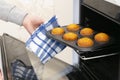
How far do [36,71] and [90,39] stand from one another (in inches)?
11.2

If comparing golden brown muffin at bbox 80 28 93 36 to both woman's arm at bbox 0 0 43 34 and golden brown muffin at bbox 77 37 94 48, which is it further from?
woman's arm at bbox 0 0 43 34

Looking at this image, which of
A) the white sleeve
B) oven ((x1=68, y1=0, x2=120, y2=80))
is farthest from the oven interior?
the white sleeve

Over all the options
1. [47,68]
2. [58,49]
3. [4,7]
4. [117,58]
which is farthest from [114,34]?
[4,7]

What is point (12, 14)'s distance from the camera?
0.92 meters

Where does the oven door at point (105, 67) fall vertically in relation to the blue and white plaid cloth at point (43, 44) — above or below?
below

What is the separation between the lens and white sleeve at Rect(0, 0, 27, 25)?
905 mm

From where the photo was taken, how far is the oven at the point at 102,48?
657mm

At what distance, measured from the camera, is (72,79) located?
2.80 feet

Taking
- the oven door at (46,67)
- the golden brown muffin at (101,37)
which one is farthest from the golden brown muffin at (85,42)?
the oven door at (46,67)

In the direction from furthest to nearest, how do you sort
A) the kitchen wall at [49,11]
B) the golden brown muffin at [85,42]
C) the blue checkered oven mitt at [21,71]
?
the kitchen wall at [49,11]
the blue checkered oven mitt at [21,71]
the golden brown muffin at [85,42]

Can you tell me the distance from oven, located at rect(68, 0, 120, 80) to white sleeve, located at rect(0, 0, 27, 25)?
0.78ft

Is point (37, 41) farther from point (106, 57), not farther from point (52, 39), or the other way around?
point (106, 57)

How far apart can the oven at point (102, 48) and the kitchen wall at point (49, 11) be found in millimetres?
137

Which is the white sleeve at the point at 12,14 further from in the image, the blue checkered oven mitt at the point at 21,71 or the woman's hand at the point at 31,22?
the blue checkered oven mitt at the point at 21,71
